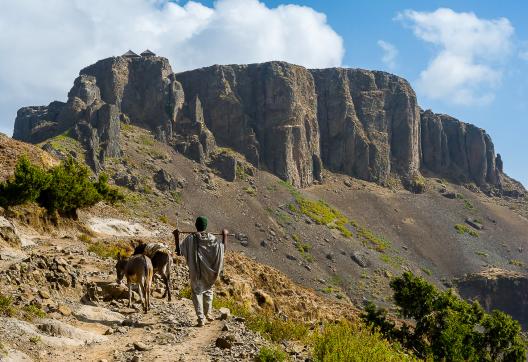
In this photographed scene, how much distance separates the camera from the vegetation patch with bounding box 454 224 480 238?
125994 mm

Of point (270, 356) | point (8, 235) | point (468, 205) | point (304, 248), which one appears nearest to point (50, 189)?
point (8, 235)

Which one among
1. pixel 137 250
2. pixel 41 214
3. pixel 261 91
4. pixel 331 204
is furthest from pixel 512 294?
pixel 137 250

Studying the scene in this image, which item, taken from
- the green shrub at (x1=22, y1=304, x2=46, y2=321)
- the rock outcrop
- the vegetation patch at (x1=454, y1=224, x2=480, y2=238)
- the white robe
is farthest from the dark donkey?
the vegetation patch at (x1=454, y1=224, x2=480, y2=238)

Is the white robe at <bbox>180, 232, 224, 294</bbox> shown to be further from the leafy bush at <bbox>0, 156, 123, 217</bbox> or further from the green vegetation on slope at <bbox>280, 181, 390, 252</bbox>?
the green vegetation on slope at <bbox>280, 181, 390, 252</bbox>

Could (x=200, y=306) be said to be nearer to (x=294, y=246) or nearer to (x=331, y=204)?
(x=294, y=246)

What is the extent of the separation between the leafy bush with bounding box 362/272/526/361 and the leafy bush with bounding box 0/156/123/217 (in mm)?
19847

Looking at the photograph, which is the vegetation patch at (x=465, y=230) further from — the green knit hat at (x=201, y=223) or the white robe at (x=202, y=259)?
the green knit hat at (x=201, y=223)

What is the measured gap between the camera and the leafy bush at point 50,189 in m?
27.8

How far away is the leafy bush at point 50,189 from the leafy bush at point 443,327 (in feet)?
65.1

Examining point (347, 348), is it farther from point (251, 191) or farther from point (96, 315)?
point (251, 191)

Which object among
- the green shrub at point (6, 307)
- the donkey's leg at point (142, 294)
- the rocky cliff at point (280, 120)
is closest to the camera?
the green shrub at point (6, 307)

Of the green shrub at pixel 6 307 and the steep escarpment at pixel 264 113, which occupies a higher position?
the steep escarpment at pixel 264 113

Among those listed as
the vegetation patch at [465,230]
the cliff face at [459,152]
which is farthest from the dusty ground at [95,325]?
the cliff face at [459,152]

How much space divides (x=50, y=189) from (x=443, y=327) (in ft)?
81.7
